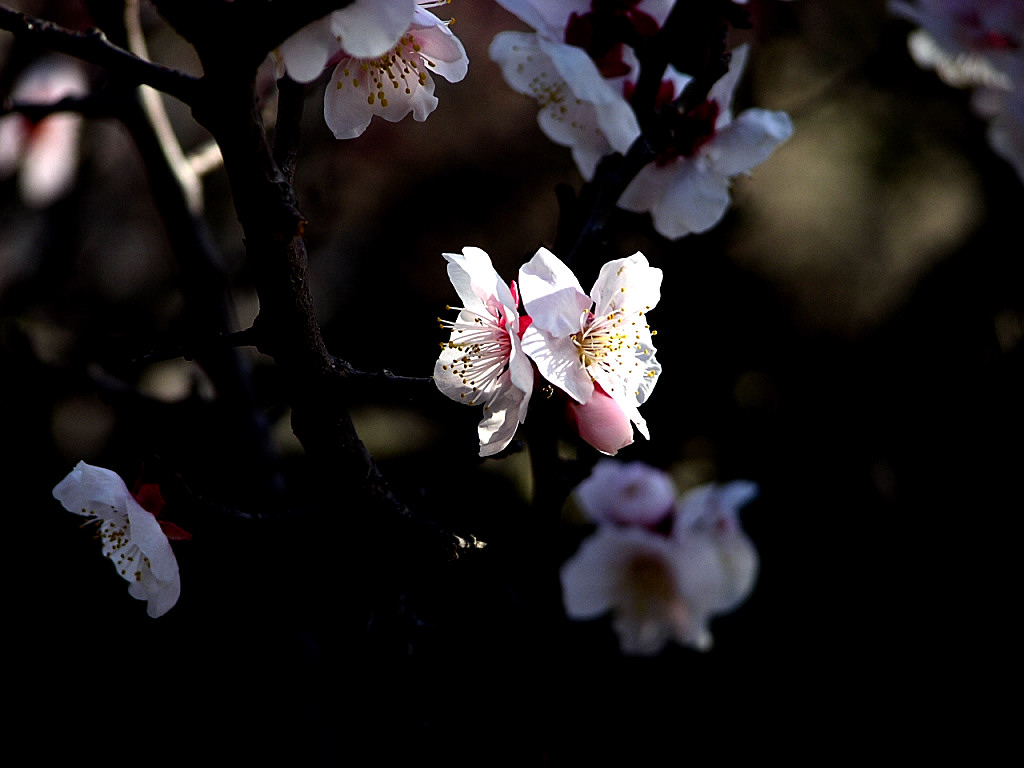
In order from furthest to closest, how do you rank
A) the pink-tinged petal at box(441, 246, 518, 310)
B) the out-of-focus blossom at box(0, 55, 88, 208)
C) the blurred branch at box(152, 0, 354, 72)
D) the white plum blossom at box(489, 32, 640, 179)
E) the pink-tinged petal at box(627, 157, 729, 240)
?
1. the out-of-focus blossom at box(0, 55, 88, 208)
2. the pink-tinged petal at box(627, 157, 729, 240)
3. the white plum blossom at box(489, 32, 640, 179)
4. the pink-tinged petal at box(441, 246, 518, 310)
5. the blurred branch at box(152, 0, 354, 72)

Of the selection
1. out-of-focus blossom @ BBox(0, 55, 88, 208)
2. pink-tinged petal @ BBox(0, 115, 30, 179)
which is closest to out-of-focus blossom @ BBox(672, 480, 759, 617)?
out-of-focus blossom @ BBox(0, 55, 88, 208)

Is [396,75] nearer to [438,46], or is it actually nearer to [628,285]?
[438,46]

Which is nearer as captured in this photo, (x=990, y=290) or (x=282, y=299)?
(x=282, y=299)

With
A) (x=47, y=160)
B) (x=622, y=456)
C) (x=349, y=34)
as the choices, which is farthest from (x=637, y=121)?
(x=47, y=160)

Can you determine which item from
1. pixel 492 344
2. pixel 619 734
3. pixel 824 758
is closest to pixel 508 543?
pixel 619 734

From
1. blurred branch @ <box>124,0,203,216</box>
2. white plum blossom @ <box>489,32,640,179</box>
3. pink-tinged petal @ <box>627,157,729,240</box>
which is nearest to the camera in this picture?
white plum blossom @ <box>489,32,640,179</box>

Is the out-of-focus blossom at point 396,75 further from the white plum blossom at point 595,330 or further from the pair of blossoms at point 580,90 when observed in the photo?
the white plum blossom at point 595,330

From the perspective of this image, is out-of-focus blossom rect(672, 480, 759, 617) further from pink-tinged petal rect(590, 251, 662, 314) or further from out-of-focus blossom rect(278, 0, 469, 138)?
out-of-focus blossom rect(278, 0, 469, 138)

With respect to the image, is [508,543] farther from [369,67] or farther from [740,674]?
[369,67]
